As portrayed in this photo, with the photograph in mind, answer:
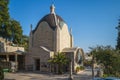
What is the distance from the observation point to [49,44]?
43.0 metres

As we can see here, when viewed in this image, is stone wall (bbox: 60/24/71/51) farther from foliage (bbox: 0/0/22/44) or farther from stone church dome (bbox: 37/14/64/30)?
foliage (bbox: 0/0/22/44)

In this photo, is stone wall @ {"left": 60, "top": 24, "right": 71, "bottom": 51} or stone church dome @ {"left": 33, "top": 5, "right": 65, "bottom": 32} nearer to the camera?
stone church dome @ {"left": 33, "top": 5, "right": 65, "bottom": 32}

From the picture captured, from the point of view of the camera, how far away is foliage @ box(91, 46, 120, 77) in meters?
34.5

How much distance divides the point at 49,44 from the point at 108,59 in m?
12.0

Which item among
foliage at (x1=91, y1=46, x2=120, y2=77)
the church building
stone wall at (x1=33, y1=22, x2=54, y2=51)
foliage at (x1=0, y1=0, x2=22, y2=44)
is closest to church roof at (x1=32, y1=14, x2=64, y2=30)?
the church building

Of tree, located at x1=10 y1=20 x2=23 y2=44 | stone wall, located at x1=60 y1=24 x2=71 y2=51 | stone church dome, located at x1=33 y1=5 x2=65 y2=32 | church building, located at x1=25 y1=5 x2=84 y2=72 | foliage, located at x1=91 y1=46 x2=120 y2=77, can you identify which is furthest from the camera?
tree, located at x1=10 y1=20 x2=23 y2=44

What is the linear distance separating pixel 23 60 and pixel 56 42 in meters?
6.94

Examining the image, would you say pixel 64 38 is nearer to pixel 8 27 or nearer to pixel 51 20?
pixel 51 20

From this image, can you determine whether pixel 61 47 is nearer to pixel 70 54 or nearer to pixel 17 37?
pixel 70 54

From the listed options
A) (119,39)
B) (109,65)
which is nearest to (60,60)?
(109,65)

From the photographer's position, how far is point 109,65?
35062 millimetres

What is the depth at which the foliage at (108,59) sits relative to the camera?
34500mm

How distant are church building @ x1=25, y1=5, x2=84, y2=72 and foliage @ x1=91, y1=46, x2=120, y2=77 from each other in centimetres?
612

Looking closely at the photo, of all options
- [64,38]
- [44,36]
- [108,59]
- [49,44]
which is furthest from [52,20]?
[108,59]
